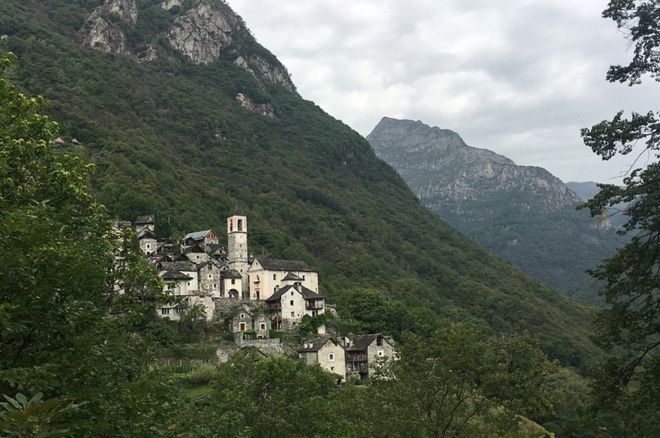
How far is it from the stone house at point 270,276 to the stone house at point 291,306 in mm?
3103

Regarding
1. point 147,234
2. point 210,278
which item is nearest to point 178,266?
point 210,278

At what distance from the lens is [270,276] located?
7412 centimetres

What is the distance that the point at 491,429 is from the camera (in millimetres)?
22016

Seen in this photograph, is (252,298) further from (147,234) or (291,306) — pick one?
(147,234)

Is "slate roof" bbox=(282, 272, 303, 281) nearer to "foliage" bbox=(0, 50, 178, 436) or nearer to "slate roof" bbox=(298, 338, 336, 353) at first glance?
"slate roof" bbox=(298, 338, 336, 353)

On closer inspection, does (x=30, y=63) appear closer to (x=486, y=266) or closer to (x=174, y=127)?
(x=174, y=127)

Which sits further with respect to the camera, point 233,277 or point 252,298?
point 252,298

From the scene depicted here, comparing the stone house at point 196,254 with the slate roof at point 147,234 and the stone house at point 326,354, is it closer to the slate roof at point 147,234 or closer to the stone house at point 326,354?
the slate roof at point 147,234

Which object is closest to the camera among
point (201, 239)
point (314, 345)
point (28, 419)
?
point (28, 419)

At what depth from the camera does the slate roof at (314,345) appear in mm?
59000

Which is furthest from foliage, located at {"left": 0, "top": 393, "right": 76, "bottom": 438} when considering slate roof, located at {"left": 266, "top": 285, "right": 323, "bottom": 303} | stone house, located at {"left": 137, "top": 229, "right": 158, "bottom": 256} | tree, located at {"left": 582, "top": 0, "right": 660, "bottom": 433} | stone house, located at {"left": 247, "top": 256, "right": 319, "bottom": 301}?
stone house, located at {"left": 137, "top": 229, "right": 158, "bottom": 256}

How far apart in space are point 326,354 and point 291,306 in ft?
35.1

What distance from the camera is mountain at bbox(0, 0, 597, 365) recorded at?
107188 mm

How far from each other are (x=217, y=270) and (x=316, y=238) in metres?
66.6
